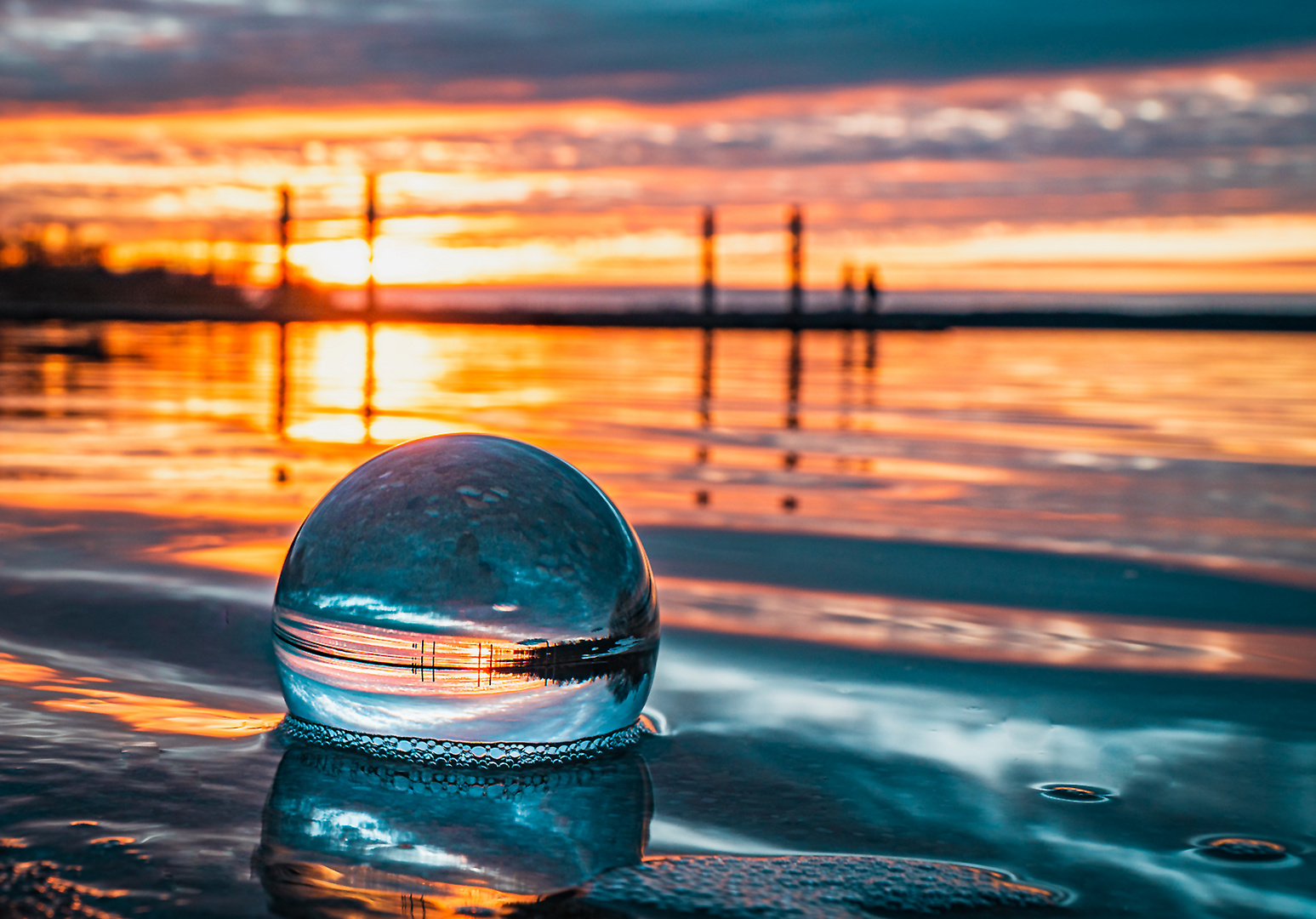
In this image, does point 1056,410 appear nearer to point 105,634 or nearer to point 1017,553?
point 1017,553

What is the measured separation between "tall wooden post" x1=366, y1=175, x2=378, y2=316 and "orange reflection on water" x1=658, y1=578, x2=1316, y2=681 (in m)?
32.5

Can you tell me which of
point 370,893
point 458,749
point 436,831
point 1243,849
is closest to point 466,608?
point 458,749

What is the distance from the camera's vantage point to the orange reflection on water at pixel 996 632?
4.40m

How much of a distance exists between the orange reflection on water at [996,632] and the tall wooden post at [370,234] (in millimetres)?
32546

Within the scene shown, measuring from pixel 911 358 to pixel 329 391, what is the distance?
57.9 ft

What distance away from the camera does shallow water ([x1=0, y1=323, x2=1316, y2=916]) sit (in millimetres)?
2625

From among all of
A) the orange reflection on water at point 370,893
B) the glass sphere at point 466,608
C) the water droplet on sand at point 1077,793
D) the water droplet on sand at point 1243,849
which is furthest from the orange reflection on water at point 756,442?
the water droplet on sand at point 1243,849

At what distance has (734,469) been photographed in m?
9.47

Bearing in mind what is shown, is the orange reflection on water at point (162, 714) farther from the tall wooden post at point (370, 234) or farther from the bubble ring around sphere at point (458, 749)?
the tall wooden post at point (370, 234)

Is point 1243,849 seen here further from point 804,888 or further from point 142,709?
point 142,709

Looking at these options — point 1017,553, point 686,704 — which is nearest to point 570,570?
point 686,704

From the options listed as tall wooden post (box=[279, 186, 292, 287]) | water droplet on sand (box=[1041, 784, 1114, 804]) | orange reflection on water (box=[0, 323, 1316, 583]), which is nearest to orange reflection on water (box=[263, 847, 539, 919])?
→ water droplet on sand (box=[1041, 784, 1114, 804])

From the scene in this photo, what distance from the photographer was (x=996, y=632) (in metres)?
4.76

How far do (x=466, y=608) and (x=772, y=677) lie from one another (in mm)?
1387
